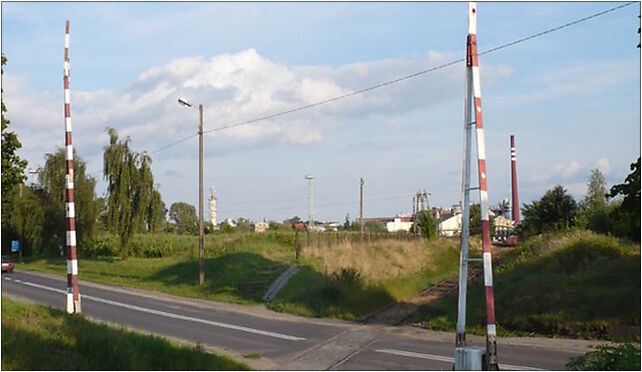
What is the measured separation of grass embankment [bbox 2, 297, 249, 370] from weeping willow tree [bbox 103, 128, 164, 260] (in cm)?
3794

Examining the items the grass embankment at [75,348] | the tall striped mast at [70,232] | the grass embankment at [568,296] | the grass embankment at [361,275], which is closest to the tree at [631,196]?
the grass embankment at [75,348]

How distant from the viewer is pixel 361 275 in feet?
110

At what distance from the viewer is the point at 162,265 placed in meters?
47.1

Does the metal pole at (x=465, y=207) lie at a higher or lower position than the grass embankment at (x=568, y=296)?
higher

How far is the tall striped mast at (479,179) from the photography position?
11.5m

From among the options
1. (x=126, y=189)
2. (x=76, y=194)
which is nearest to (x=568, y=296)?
(x=126, y=189)

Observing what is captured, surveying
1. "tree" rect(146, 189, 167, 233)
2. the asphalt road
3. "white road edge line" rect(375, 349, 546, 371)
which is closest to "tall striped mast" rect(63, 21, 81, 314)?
the asphalt road

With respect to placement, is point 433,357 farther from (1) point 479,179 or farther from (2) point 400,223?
(2) point 400,223

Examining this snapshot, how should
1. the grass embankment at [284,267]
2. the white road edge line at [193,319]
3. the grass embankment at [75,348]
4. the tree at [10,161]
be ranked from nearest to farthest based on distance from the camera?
1. the grass embankment at [75,348]
2. the tree at [10,161]
3. the white road edge line at [193,319]
4. the grass embankment at [284,267]

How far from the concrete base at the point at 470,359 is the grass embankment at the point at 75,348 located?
4554 millimetres

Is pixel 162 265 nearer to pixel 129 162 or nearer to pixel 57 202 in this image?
pixel 129 162

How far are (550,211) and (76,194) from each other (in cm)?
3619

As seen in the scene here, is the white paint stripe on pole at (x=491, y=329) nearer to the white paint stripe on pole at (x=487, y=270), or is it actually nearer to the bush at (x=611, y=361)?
the white paint stripe on pole at (x=487, y=270)

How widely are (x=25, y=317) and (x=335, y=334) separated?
12778 millimetres
